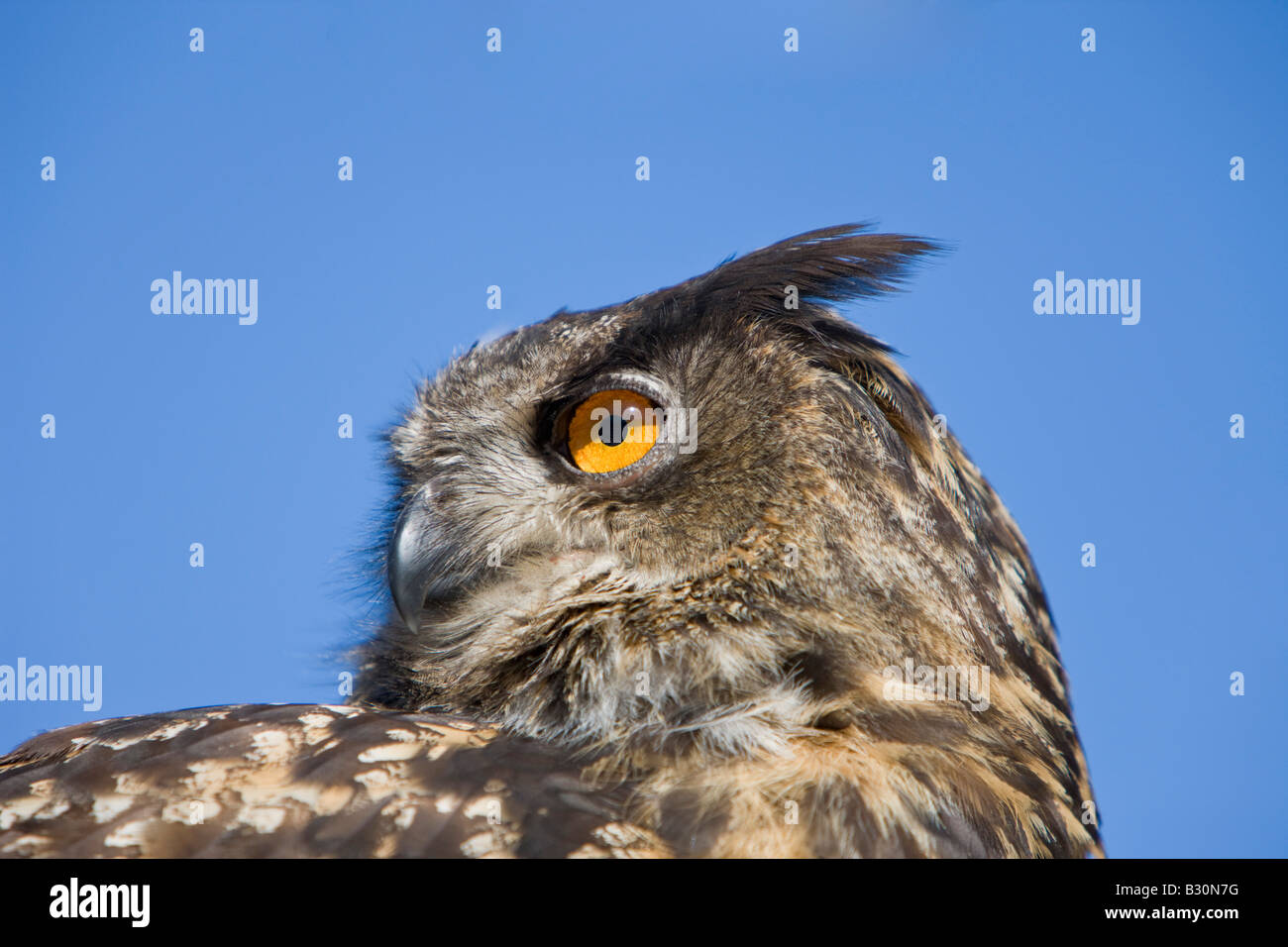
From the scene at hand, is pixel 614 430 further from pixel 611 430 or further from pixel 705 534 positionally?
pixel 705 534

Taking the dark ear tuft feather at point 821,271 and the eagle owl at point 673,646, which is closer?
the eagle owl at point 673,646

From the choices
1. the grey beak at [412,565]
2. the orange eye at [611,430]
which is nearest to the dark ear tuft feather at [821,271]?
the orange eye at [611,430]

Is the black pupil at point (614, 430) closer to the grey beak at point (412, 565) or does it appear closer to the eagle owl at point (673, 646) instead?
the eagle owl at point (673, 646)

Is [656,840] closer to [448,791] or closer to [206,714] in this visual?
[448,791]


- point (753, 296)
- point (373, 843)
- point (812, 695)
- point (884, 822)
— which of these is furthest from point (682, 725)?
point (753, 296)

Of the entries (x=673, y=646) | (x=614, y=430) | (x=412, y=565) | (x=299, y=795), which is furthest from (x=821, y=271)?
(x=299, y=795)

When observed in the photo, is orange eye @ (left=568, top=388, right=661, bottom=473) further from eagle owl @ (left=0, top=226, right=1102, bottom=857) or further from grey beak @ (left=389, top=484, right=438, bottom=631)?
grey beak @ (left=389, top=484, right=438, bottom=631)
